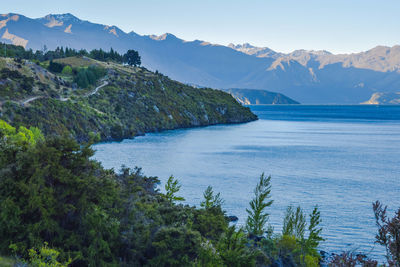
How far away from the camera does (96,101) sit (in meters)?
128

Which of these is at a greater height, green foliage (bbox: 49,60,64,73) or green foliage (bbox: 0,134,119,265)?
green foliage (bbox: 49,60,64,73)

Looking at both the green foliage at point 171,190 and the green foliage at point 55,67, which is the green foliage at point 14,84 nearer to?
the green foliage at point 55,67

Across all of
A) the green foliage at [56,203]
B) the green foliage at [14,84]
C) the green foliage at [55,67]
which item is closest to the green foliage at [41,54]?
the green foliage at [55,67]

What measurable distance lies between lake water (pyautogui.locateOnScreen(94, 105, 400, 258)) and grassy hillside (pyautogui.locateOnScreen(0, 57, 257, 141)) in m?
12.1

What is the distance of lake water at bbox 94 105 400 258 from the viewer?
144 ft

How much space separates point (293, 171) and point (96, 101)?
8017 cm

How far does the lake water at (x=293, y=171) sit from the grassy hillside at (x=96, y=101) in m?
12.1

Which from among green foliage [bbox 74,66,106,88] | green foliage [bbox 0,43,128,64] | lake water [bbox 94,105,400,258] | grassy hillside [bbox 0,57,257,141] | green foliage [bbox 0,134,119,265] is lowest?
lake water [bbox 94,105,400,258]

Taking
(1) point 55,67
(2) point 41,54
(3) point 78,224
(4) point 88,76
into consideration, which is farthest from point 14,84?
(3) point 78,224

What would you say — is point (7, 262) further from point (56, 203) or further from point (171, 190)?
point (171, 190)

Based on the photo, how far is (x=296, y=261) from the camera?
29.7 m

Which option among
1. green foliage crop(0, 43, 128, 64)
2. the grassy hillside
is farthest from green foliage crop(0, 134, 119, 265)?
green foliage crop(0, 43, 128, 64)

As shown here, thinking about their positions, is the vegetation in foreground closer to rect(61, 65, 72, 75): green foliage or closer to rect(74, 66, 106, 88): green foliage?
rect(74, 66, 106, 88): green foliage

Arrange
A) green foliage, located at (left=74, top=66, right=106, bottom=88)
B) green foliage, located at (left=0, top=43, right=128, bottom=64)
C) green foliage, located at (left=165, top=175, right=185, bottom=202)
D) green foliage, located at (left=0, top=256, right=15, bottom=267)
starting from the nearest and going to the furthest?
1. green foliage, located at (left=0, top=256, right=15, bottom=267)
2. green foliage, located at (left=165, top=175, right=185, bottom=202)
3. green foliage, located at (left=74, top=66, right=106, bottom=88)
4. green foliage, located at (left=0, top=43, right=128, bottom=64)
